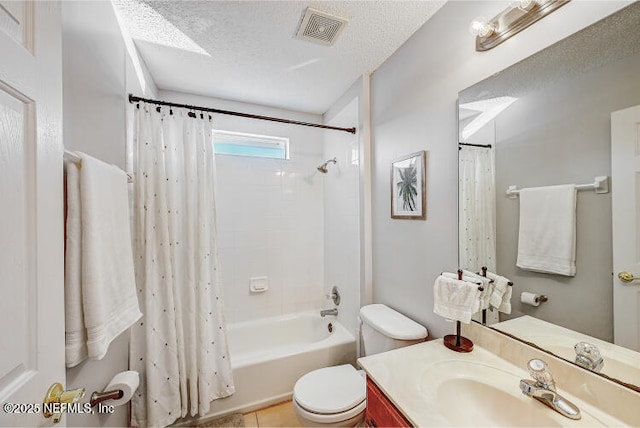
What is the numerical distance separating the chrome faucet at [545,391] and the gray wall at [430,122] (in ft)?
Result: 1.41

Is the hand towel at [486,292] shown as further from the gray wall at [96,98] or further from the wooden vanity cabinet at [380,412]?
the gray wall at [96,98]

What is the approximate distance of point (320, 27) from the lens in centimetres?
138

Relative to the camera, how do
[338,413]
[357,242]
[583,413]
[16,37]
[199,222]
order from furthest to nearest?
[357,242] < [199,222] < [338,413] < [583,413] < [16,37]

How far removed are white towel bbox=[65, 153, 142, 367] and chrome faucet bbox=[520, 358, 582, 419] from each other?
1.35m

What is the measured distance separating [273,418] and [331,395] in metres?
0.61

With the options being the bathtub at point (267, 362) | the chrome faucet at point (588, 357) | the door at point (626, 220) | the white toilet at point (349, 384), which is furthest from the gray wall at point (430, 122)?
the bathtub at point (267, 362)

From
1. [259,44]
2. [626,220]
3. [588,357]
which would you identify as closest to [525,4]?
[626,220]

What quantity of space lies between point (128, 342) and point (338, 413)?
1.26m

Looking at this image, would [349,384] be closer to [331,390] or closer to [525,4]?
[331,390]

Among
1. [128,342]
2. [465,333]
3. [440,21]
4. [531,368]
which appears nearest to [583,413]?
[531,368]

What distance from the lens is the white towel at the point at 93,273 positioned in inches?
29.1

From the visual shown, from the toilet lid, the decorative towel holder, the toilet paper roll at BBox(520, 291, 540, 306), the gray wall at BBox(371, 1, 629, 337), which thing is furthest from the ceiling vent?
the toilet lid

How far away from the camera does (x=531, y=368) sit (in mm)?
787

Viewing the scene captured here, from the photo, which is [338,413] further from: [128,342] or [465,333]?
[128,342]
